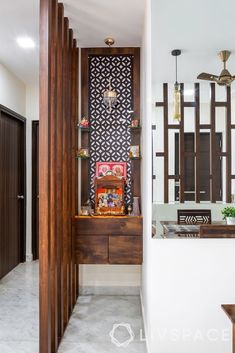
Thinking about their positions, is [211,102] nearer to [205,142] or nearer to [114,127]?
[205,142]

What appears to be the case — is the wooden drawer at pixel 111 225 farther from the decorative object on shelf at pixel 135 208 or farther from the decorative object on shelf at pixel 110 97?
the decorative object on shelf at pixel 110 97

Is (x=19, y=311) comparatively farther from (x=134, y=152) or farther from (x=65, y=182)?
(x=134, y=152)

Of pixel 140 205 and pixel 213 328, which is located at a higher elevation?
pixel 140 205

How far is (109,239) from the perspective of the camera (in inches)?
122

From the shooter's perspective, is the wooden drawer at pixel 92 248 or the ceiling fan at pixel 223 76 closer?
the ceiling fan at pixel 223 76

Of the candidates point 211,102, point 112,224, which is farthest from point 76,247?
point 211,102

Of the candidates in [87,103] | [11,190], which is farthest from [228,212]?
[11,190]

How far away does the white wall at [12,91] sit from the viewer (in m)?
4.00

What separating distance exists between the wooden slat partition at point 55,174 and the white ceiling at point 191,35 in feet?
2.59

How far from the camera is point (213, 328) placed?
206cm

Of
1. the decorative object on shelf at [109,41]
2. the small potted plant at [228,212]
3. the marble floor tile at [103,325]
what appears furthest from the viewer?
the decorative object on shelf at [109,41]

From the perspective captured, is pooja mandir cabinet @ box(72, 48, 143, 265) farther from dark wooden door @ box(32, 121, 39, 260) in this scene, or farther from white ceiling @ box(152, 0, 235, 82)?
dark wooden door @ box(32, 121, 39, 260)

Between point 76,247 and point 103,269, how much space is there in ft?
1.93

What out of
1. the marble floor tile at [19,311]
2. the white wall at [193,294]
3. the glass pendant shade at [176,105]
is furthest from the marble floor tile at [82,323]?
the glass pendant shade at [176,105]
